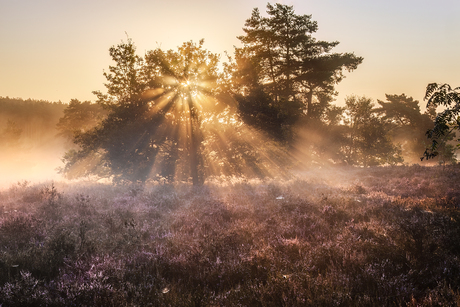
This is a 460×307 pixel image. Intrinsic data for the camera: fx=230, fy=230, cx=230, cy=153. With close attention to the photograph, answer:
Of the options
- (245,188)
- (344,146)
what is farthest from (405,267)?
(344,146)

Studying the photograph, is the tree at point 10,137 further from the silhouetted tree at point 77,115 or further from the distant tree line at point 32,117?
the distant tree line at point 32,117

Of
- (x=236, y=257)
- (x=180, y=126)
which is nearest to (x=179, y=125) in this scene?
(x=180, y=126)

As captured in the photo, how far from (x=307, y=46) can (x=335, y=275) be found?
2392 cm

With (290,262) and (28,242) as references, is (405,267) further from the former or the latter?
(28,242)

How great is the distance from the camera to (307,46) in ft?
74.7

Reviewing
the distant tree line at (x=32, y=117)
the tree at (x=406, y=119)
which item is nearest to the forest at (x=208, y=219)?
the tree at (x=406, y=119)

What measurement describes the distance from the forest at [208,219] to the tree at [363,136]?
1265cm

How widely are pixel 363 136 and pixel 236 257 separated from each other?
31.4m

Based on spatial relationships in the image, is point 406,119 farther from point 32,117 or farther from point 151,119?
point 32,117

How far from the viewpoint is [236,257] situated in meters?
3.90

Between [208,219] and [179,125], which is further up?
[179,125]

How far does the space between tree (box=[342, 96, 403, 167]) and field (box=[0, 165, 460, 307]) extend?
24.6 metres

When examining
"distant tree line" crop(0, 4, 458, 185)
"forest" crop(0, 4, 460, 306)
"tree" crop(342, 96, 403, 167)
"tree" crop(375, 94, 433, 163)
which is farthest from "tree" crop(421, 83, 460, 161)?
"tree" crop(375, 94, 433, 163)

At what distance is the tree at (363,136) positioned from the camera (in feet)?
96.7
